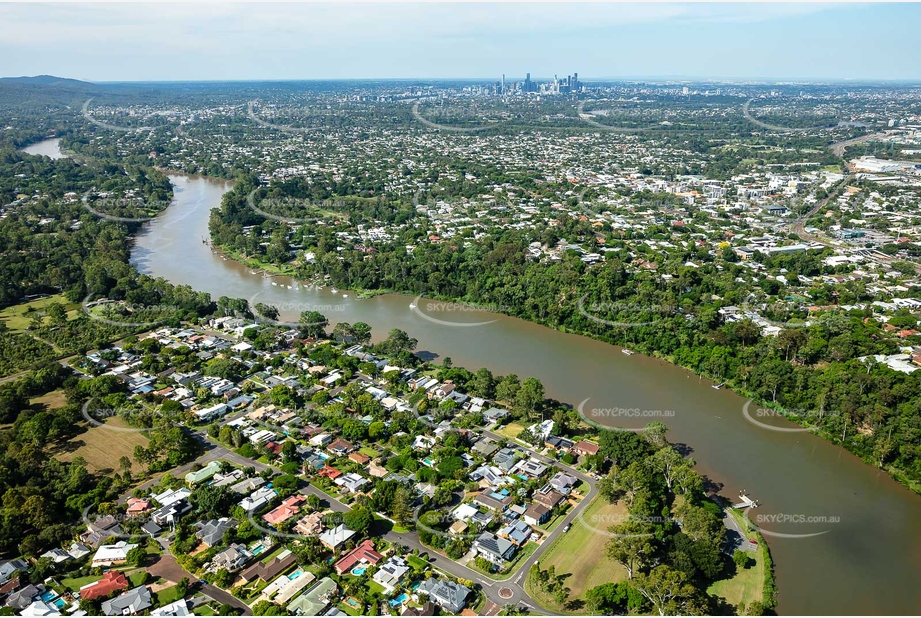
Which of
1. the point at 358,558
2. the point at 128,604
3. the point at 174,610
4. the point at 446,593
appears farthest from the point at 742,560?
the point at 128,604

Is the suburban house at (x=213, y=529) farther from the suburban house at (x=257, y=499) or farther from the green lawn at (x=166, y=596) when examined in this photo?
the green lawn at (x=166, y=596)

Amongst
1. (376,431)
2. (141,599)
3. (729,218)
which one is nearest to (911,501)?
(376,431)

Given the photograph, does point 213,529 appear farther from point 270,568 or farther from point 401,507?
point 401,507

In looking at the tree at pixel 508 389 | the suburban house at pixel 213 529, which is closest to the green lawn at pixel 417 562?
the suburban house at pixel 213 529

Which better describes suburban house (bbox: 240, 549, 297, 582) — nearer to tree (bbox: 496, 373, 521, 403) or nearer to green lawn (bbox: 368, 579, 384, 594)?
green lawn (bbox: 368, 579, 384, 594)

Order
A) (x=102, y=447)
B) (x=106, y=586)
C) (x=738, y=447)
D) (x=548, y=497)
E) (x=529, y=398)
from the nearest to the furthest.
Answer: (x=106, y=586) < (x=548, y=497) < (x=102, y=447) < (x=738, y=447) < (x=529, y=398)

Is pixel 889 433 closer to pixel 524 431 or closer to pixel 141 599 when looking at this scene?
pixel 524 431
